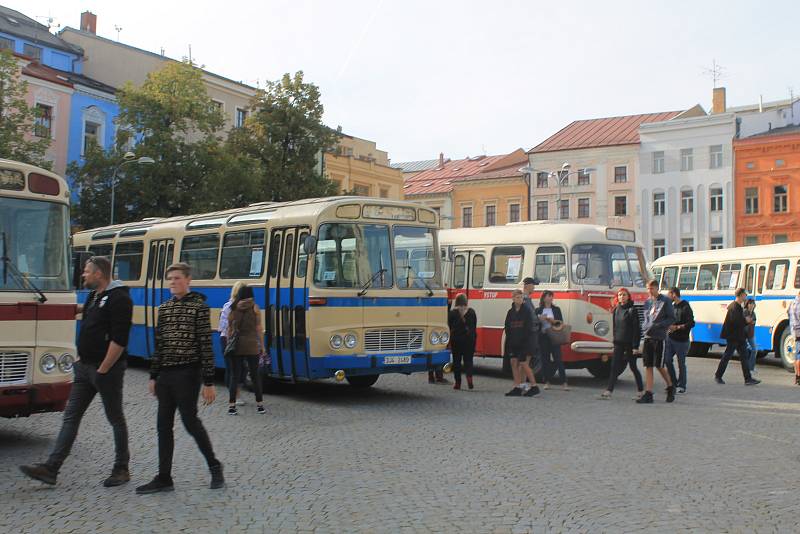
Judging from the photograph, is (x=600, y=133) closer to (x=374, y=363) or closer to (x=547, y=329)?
(x=547, y=329)

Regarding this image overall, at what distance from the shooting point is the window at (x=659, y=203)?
207 feet

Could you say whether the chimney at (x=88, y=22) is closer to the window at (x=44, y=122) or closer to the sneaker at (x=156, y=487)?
the window at (x=44, y=122)

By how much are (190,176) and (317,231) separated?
28.9 metres

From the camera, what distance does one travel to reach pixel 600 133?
67.8 metres

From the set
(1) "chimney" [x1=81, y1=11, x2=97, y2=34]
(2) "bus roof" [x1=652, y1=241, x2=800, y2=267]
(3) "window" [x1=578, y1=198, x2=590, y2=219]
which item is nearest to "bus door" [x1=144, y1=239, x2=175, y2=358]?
(2) "bus roof" [x1=652, y1=241, x2=800, y2=267]

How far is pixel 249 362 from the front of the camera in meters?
12.8

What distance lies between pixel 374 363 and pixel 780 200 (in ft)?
166

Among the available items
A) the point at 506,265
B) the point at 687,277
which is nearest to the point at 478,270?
the point at 506,265

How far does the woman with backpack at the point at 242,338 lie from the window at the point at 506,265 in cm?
687

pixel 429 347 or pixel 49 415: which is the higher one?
pixel 429 347

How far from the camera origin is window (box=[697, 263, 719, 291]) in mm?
24609

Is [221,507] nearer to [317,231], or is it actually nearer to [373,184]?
[317,231]

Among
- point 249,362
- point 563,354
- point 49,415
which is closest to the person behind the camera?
point 49,415

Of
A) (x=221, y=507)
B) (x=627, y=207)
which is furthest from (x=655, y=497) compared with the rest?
(x=627, y=207)
